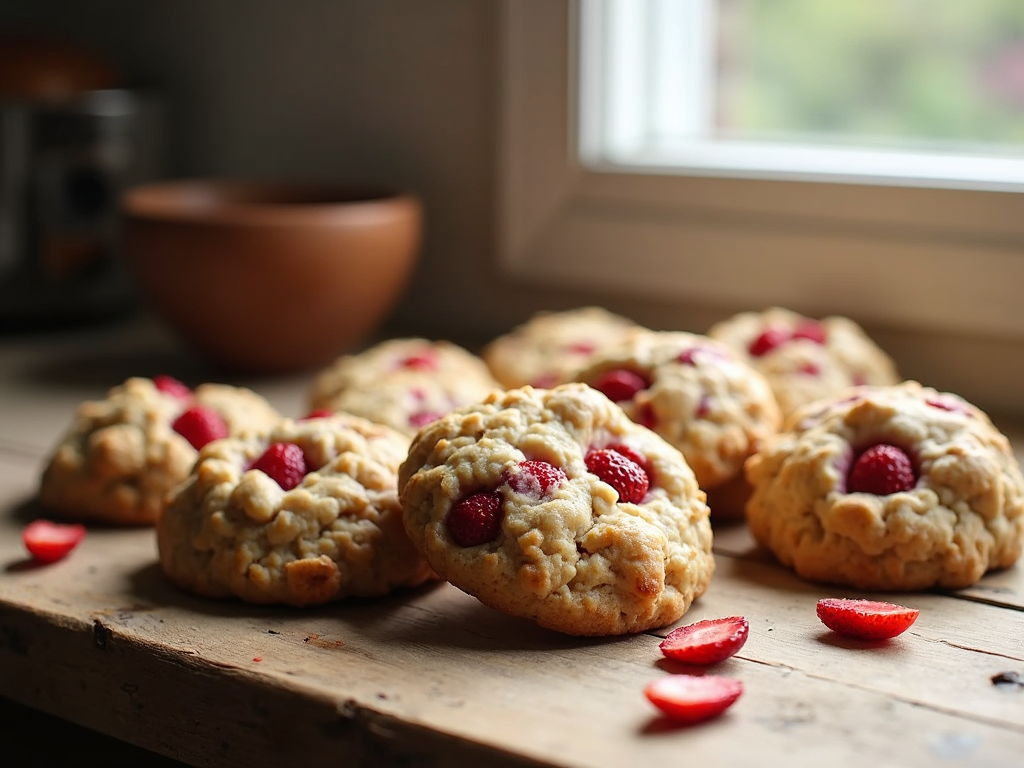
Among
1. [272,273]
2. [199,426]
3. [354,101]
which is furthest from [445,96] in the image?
[199,426]

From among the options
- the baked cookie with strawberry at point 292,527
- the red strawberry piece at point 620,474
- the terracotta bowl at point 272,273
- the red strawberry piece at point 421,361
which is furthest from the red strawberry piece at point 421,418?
the terracotta bowl at point 272,273

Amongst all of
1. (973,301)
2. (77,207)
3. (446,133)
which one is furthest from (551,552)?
(77,207)

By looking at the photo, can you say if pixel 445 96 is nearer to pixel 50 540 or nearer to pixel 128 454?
pixel 128 454

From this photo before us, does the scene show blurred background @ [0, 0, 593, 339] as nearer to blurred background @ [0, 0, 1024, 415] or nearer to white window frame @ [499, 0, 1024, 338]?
blurred background @ [0, 0, 1024, 415]

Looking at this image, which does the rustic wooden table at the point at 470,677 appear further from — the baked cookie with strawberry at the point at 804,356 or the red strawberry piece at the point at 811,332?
the red strawberry piece at the point at 811,332

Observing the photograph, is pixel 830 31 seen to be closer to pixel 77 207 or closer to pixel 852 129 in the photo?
pixel 852 129

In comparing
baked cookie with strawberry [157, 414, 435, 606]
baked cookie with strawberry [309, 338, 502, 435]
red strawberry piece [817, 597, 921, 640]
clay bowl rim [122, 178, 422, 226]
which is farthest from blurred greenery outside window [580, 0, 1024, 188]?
baked cookie with strawberry [157, 414, 435, 606]
